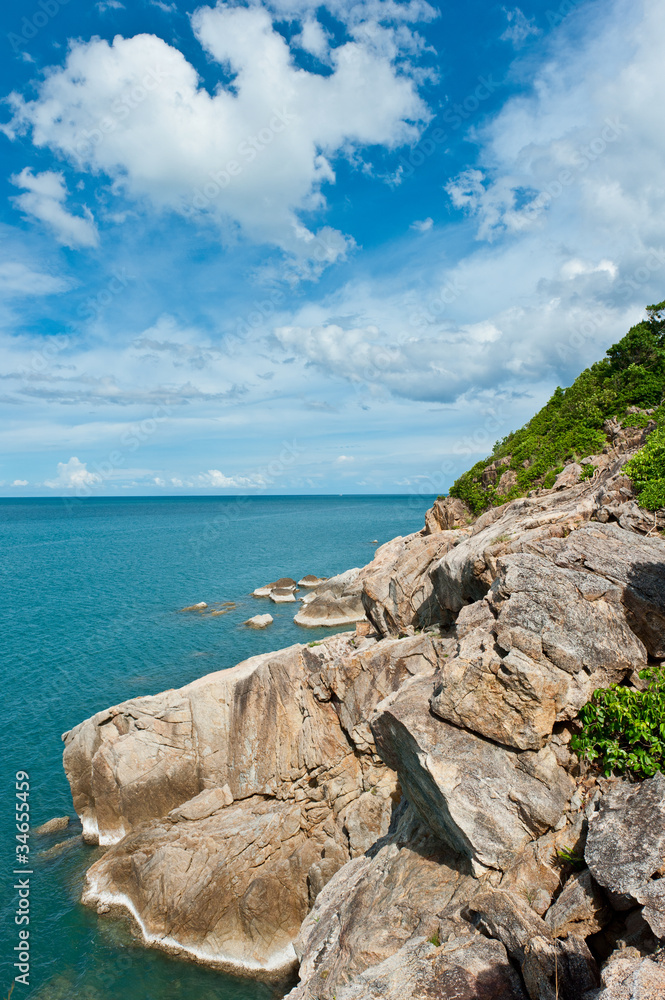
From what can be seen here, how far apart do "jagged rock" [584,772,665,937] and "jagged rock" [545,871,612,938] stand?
29 cm

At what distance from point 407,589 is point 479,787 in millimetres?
13478

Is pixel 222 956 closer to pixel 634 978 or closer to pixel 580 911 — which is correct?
pixel 580 911

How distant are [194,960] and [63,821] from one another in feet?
39.5

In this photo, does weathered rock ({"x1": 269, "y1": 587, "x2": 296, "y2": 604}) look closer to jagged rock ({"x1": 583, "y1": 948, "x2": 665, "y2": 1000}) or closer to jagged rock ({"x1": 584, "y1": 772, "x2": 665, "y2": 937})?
jagged rock ({"x1": 584, "y1": 772, "x2": 665, "y2": 937})

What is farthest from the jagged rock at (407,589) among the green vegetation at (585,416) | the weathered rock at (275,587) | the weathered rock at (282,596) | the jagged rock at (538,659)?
the weathered rock at (275,587)

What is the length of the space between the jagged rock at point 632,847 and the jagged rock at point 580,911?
0.29 m

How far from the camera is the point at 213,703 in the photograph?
26672 millimetres

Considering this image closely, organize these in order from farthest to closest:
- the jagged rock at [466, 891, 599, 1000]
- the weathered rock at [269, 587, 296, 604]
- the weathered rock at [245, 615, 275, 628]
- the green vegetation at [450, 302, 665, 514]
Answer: the weathered rock at [269, 587, 296, 604] < the weathered rock at [245, 615, 275, 628] < the green vegetation at [450, 302, 665, 514] < the jagged rock at [466, 891, 599, 1000]

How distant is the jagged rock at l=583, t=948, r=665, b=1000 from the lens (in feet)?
21.7

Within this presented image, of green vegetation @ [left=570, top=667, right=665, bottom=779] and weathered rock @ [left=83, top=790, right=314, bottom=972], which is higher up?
green vegetation @ [left=570, top=667, right=665, bottom=779]

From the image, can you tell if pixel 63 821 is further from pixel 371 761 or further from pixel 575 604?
pixel 575 604

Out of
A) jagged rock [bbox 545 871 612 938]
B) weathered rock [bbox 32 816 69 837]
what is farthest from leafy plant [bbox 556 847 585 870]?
weathered rock [bbox 32 816 69 837]

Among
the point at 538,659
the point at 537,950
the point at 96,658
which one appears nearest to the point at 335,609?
the point at 96,658

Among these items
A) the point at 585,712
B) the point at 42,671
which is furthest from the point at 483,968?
the point at 42,671
